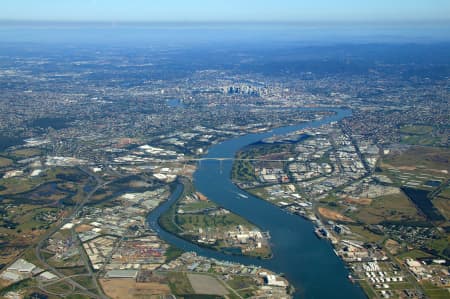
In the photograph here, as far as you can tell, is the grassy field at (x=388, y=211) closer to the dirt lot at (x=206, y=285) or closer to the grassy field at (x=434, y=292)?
the grassy field at (x=434, y=292)

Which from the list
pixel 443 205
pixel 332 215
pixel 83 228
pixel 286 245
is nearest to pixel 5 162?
pixel 83 228

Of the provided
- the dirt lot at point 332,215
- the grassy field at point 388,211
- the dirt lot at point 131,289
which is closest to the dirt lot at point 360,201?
the grassy field at point 388,211

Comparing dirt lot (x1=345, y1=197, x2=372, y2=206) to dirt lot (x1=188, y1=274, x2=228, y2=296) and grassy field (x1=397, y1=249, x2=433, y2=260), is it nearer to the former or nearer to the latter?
grassy field (x1=397, y1=249, x2=433, y2=260)

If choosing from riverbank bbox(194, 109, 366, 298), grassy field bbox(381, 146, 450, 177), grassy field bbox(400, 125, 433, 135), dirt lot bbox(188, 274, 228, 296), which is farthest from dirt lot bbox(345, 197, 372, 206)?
grassy field bbox(400, 125, 433, 135)

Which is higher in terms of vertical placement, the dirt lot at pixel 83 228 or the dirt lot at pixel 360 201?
the dirt lot at pixel 360 201

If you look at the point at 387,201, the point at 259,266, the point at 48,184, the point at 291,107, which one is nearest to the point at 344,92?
the point at 291,107
